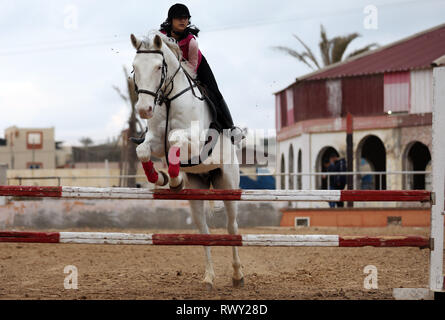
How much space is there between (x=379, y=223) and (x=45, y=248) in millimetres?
8205

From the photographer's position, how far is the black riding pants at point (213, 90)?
19.2 ft

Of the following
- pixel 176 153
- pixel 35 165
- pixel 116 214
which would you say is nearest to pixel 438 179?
pixel 176 153


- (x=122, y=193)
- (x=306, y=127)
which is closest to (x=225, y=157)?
(x=122, y=193)

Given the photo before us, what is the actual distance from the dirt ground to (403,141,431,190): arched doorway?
1039cm

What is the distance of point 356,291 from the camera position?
5.38m

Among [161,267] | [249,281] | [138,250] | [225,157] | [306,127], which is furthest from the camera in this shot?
[306,127]

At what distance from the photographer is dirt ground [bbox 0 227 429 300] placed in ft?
17.2

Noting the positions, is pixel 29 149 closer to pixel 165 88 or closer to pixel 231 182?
pixel 231 182

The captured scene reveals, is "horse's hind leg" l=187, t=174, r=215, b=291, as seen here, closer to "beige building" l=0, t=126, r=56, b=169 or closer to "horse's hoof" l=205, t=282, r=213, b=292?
"horse's hoof" l=205, t=282, r=213, b=292

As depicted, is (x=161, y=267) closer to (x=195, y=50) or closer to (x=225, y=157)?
(x=225, y=157)

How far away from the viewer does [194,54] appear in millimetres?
5711

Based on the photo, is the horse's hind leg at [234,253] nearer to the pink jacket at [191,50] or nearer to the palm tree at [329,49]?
the pink jacket at [191,50]

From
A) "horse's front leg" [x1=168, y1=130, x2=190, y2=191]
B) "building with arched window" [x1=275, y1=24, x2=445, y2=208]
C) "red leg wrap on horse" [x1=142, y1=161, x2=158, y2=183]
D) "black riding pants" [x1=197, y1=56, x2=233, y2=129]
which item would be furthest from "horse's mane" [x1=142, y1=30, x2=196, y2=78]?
"building with arched window" [x1=275, y1=24, x2=445, y2=208]

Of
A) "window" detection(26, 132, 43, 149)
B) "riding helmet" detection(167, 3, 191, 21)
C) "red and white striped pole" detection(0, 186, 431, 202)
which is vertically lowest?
"red and white striped pole" detection(0, 186, 431, 202)
